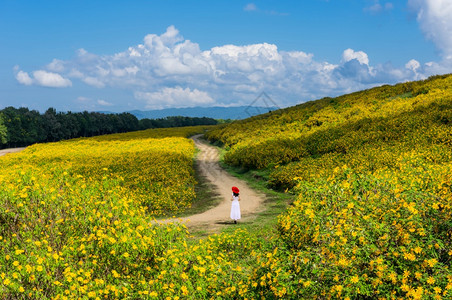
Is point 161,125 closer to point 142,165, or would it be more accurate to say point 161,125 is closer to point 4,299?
point 142,165

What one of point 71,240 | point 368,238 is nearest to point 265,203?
point 71,240

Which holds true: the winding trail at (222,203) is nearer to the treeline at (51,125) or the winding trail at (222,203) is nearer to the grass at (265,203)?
the grass at (265,203)

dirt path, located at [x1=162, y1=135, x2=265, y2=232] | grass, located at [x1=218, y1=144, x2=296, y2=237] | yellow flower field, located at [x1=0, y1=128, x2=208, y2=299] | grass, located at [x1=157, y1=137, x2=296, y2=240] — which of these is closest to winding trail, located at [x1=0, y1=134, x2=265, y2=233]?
dirt path, located at [x1=162, y1=135, x2=265, y2=232]

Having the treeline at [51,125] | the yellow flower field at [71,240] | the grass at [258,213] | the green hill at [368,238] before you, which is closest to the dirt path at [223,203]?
the grass at [258,213]

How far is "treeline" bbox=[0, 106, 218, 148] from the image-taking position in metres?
89.4

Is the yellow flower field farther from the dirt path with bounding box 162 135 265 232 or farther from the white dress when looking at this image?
the white dress

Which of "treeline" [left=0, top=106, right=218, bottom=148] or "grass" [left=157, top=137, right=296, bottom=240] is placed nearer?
"grass" [left=157, top=137, right=296, bottom=240]

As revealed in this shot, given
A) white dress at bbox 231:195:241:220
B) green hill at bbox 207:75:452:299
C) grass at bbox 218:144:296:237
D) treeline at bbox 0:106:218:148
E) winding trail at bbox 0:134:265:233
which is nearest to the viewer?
green hill at bbox 207:75:452:299

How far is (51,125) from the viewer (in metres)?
102

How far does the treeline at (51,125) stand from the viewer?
293 feet

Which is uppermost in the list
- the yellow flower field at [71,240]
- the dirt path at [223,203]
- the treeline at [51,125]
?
the treeline at [51,125]

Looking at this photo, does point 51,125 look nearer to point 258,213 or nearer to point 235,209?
point 258,213

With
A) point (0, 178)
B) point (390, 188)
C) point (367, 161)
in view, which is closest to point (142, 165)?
point (367, 161)

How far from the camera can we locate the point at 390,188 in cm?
754
